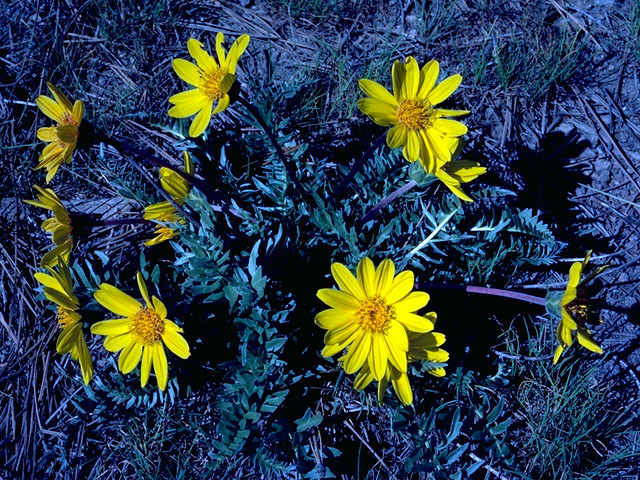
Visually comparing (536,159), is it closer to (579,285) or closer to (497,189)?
(497,189)

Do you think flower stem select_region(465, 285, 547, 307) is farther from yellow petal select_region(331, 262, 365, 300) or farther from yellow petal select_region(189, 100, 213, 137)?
yellow petal select_region(189, 100, 213, 137)

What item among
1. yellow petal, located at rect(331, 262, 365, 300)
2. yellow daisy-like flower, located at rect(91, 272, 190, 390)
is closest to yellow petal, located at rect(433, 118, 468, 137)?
yellow petal, located at rect(331, 262, 365, 300)

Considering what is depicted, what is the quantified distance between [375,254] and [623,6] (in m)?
2.42

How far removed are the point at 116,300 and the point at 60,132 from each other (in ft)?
2.05

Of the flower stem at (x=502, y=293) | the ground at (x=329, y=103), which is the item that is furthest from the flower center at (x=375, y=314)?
the ground at (x=329, y=103)

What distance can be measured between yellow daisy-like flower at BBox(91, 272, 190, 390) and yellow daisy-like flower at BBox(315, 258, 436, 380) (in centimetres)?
56

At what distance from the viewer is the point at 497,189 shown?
2.66 meters

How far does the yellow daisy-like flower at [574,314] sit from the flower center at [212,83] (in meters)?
1.47

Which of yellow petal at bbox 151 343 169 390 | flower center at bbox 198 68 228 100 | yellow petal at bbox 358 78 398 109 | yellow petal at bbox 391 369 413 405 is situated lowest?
yellow petal at bbox 151 343 169 390

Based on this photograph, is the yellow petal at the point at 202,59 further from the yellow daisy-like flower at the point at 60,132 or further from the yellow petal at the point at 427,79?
the yellow petal at the point at 427,79

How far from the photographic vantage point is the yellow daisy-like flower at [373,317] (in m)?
2.02

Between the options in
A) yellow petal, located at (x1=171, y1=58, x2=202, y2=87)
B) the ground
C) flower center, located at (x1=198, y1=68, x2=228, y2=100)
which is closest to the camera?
flower center, located at (x1=198, y1=68, x2=228, y2=100)

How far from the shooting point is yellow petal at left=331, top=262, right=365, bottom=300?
2027 millimetres

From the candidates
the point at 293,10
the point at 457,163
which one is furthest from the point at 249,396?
the point at 293,10
